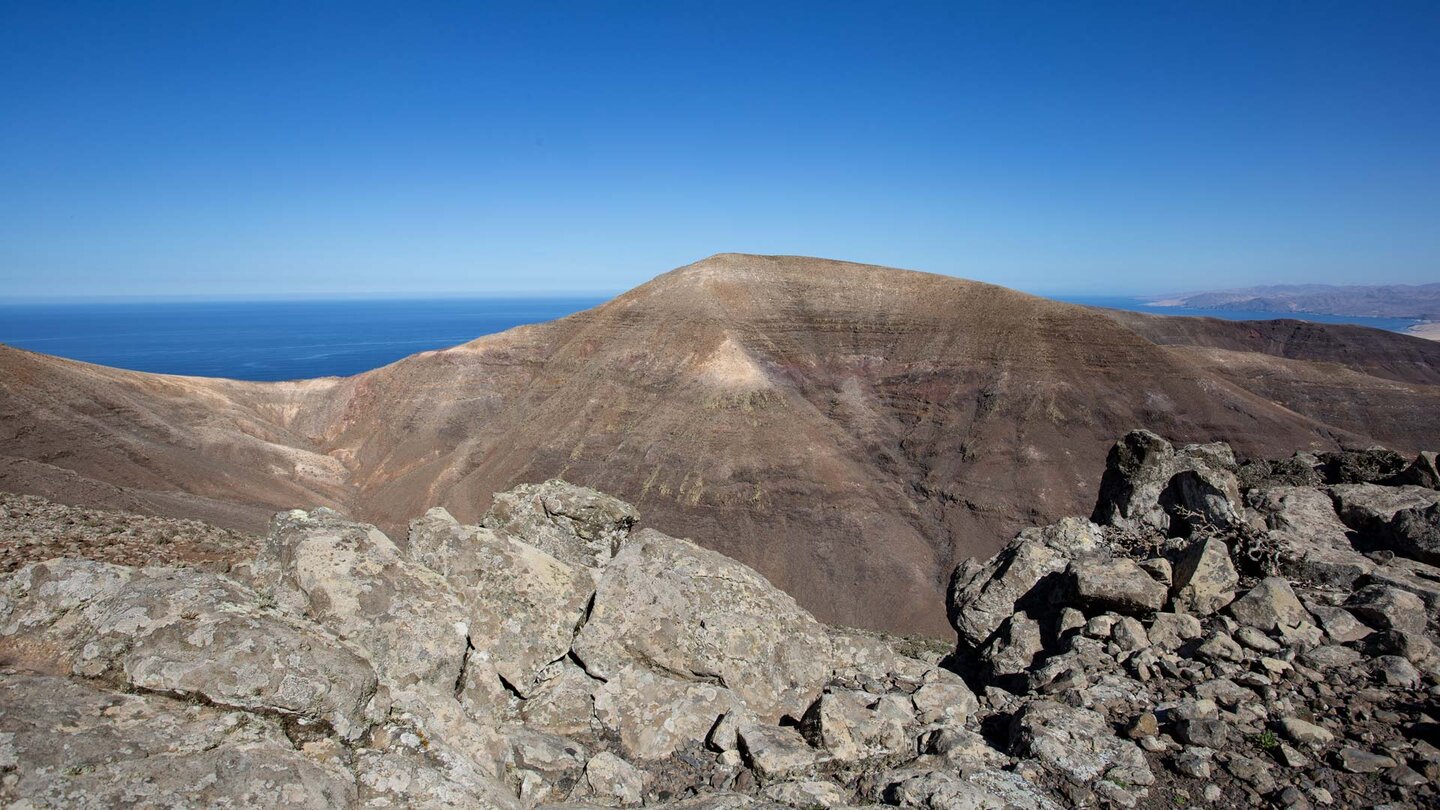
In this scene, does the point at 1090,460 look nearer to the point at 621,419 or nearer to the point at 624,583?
the point at 621,419

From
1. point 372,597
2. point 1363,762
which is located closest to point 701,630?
point 372,597

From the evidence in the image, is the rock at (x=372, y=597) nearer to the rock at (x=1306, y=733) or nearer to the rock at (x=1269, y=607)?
the rock at (x=1306, y=733)

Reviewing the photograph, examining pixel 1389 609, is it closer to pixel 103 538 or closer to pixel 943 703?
pixel 943 703

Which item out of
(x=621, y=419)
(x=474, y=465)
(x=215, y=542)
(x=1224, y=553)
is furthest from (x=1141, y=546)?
(x=474, y=465)

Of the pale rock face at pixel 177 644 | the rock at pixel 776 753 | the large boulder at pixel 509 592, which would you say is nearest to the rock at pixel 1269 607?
the rock at pixel 776 753

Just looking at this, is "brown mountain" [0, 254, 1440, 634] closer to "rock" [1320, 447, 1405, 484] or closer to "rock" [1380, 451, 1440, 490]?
"rock" [1320, 447, 1405, 484]

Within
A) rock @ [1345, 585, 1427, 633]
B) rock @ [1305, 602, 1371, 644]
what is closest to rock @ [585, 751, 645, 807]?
rock @ [1305, 602, 1371, 644]
